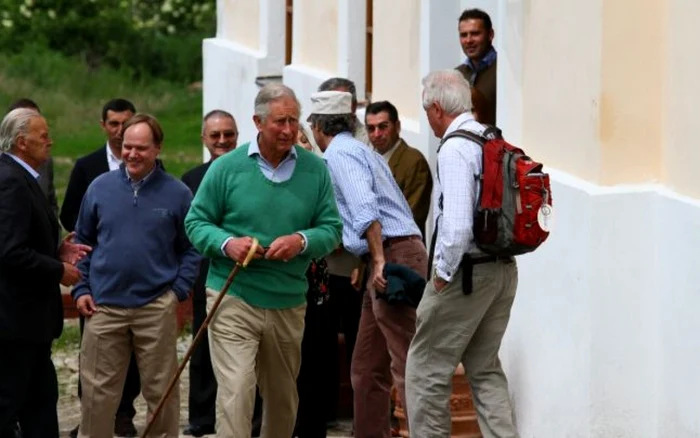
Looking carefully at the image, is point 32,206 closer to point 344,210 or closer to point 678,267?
point 344,210

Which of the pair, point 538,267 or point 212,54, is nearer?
point 538,267

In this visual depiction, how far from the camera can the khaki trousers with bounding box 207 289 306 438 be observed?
8703mm

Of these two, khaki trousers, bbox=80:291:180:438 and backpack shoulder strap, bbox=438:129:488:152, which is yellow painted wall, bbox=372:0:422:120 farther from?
backpack shoulder strap, bbox=438:129:488:152

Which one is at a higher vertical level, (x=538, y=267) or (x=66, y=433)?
(x=538, y=267)

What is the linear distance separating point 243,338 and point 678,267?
2.03 m

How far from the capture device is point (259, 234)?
8.71 metres

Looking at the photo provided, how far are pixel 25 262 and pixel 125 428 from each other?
218cm

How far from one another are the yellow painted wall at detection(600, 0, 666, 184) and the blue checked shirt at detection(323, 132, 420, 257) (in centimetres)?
122

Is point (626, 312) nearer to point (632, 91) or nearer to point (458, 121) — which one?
point (632, 91)

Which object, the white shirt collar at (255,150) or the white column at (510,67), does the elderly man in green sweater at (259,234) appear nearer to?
the white shirt collar at (255,150)

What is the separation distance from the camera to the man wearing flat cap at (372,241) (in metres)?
9.57

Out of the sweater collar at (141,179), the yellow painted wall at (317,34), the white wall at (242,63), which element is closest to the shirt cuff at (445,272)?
the sweater collar at (141,179)

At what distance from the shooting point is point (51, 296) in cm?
930

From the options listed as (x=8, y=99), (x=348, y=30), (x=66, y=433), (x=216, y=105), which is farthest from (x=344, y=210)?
(x=8, y=99)
